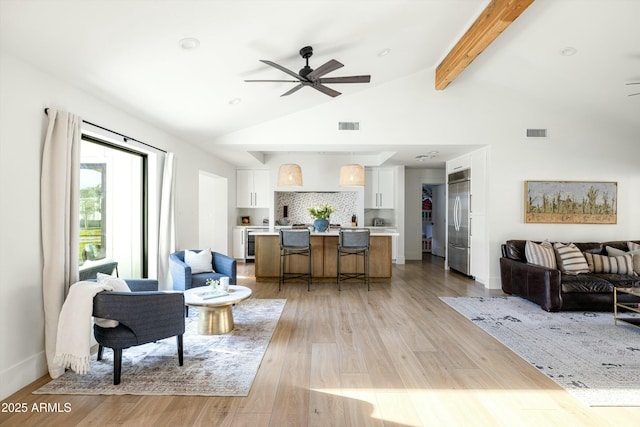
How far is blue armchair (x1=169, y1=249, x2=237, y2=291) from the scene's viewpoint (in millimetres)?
3945

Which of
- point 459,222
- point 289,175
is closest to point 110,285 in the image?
point 289,175

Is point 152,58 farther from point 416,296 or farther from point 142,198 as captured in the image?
point 416,296

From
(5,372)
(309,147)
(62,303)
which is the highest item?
(309,147)

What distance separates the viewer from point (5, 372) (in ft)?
7.45

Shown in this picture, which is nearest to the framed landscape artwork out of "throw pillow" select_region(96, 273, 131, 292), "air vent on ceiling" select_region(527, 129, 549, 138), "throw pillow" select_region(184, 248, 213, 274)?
"air vent on ceiling" select_region(527, 129, 549, 138)

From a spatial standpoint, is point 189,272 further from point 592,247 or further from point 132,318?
point 592,247

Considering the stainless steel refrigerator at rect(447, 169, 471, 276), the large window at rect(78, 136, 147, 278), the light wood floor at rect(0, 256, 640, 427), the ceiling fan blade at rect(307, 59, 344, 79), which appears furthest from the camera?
the stainless steel refrigerator at rect(447, 169, 471, 276)

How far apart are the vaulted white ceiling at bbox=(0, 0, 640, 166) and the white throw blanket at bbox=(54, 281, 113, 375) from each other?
182 cm

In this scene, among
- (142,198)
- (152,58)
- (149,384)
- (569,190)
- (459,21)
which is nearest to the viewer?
(149,384)

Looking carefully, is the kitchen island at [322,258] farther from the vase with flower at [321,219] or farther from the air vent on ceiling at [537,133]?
the air vent on ceiling at [537,133]

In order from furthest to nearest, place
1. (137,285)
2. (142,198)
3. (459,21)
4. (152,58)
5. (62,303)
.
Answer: (142,198)
(459,21)
(137,285)
(152,58)
(62,303)

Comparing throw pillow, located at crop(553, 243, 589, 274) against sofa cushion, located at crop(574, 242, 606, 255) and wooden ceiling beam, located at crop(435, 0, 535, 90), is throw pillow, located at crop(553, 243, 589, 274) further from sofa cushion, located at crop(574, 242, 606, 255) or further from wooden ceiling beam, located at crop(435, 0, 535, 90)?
wooden ceiling beam, located at crop(435, 0, 535, 90)

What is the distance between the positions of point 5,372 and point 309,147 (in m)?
4.68

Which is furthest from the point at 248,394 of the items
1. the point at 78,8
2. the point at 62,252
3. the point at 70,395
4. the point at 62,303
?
the point at 78,8
